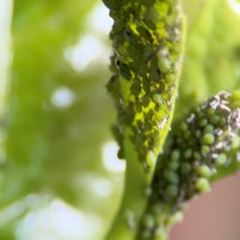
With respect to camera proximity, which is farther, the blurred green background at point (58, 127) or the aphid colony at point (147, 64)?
the blurred green background at point (58, 127)

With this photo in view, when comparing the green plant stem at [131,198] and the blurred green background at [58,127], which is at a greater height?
the blurred green background at [58,127]

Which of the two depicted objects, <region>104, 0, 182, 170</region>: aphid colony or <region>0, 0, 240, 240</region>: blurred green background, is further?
<region>0, 0, 240, 240</region>: blurred green background

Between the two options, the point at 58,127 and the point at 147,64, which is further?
the point at 58,127
